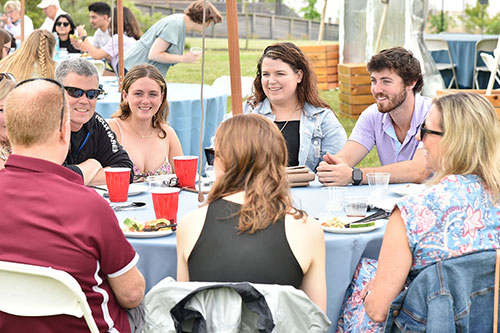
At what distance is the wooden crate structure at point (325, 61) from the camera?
12633 millimetres

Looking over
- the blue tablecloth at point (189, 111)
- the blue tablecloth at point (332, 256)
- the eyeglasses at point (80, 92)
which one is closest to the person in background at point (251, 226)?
the blue tablecloth at point (332, 256)

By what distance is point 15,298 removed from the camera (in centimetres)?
182

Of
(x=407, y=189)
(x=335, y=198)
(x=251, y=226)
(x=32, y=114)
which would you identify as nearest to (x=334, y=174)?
(x=407, y=189)

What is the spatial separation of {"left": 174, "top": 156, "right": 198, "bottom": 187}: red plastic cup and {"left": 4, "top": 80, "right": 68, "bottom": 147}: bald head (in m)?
1.34

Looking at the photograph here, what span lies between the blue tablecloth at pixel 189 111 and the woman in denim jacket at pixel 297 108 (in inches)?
78.6

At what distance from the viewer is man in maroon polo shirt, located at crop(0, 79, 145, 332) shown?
190 centimetres

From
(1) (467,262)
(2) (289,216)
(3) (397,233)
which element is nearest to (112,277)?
(2) (289,216)

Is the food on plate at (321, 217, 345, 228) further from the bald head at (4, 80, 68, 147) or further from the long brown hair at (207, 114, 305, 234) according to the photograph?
the bald head at (4, 80, 68, 147)

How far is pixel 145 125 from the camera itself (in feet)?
13.7

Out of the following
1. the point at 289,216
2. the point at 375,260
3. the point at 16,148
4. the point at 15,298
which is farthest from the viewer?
the point at 375,260

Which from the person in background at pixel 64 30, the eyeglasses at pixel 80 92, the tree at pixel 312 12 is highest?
the tree at pixel 312 12

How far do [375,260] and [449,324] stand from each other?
56 cm

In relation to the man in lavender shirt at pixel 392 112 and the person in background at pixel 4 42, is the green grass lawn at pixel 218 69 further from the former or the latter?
the man in lavender shirt at pixel 392 112

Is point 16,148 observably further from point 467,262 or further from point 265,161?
point 467,262
